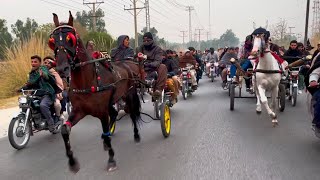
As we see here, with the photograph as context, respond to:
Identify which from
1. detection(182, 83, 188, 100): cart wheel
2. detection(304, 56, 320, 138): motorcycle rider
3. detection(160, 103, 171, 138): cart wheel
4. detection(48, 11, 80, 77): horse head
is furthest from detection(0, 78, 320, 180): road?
detection(182, 83, 188, 100): cart wheel

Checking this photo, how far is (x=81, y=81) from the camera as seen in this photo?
5.89 m

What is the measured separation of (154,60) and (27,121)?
3.20 m

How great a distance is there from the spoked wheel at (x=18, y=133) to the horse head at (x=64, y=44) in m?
2.55

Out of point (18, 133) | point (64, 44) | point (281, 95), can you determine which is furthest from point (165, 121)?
point (281, 95)

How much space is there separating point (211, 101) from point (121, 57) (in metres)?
6.03

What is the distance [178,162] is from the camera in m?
6.18

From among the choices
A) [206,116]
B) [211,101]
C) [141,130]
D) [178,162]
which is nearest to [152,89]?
[141,130]

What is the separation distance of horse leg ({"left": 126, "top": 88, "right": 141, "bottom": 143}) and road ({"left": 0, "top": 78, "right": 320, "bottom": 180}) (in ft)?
0.72

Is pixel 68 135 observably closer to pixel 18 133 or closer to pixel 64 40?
pixel 64 40

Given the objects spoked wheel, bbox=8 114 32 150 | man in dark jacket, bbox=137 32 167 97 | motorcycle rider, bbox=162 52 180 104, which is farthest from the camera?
motorcycle rider, bbox=162 52 180 104

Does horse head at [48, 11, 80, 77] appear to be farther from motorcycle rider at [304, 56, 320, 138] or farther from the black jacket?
the black jacket

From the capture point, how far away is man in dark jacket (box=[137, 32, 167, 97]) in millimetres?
8891

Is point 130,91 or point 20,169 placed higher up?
point 130,91

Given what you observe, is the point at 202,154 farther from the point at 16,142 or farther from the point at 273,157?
the point at 16,142
